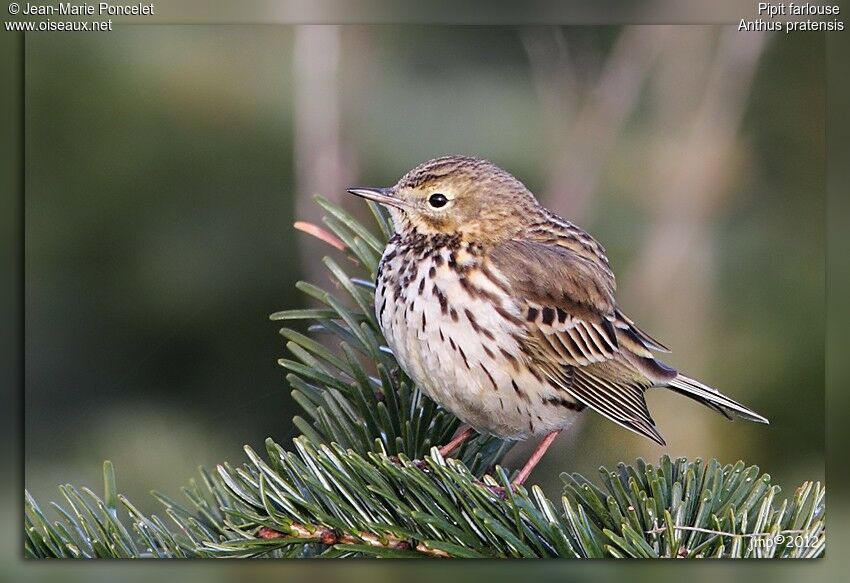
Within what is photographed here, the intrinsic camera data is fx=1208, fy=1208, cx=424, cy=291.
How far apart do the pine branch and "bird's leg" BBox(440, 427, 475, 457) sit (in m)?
0.02

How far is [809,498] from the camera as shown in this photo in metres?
2.28

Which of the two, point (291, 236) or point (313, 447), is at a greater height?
point (291, 236)

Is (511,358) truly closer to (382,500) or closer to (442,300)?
(442,300)

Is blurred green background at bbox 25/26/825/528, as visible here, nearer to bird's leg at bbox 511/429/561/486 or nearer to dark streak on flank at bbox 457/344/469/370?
bird's leg at bbox 511/429/561/486

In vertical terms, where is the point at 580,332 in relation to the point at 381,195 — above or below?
below

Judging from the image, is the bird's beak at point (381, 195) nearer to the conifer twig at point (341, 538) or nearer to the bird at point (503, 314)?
the bird at point (503, 314)

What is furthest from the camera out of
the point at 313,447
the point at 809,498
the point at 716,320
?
the point at 716,320

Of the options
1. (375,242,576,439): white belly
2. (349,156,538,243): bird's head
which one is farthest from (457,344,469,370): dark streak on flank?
(349,156,538,243): bird's head

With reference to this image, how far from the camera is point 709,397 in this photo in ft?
7.52

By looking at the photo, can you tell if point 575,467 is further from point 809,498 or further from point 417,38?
point 417,38

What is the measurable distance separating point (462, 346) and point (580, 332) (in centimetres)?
26

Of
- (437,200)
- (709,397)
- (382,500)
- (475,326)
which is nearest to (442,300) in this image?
(475,326)

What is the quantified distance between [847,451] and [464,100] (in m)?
1.01

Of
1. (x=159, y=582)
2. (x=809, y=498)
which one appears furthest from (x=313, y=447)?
(x=809, y=498)
